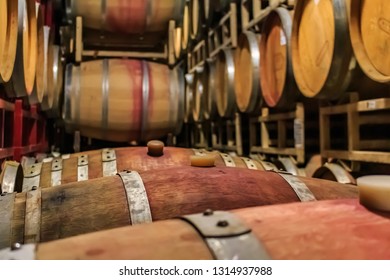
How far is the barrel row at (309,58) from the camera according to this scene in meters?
2.10

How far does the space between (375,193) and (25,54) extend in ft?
8.79

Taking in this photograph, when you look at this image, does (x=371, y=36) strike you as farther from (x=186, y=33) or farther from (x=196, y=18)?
(x=186, y=33)

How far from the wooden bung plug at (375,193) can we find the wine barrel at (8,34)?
195cm

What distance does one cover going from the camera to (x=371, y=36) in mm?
2070

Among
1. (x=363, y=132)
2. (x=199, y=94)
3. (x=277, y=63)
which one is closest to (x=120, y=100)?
(x=199, y=94)

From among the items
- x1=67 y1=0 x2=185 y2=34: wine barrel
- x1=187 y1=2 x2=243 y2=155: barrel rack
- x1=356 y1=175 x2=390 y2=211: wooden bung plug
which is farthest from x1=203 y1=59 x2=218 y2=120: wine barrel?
x1=356 y1=175 x2=390 y2=211: wooden bung plug

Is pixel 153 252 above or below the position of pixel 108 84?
below

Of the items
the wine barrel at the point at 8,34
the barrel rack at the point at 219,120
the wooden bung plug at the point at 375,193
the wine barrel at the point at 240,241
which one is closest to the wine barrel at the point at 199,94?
the barrel rack at the point at 219,120

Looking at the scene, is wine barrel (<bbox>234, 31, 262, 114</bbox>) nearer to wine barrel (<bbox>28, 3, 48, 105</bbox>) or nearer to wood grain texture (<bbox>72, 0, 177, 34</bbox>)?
wood grain texture (<bbox>72, 0, 177, 34</bbox>)

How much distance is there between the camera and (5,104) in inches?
107

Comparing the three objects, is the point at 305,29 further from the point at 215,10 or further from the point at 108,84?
the point at 215,10

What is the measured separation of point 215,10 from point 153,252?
4.98 meters
